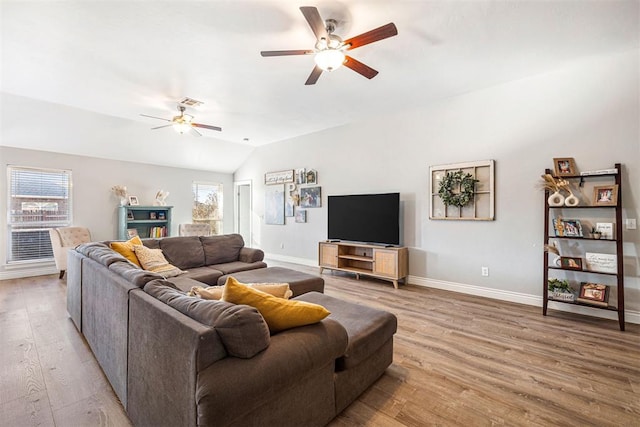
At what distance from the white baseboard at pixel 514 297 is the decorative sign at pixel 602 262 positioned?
55 cm

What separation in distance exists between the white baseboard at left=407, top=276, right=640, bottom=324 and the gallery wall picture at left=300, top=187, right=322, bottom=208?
7.88 ft

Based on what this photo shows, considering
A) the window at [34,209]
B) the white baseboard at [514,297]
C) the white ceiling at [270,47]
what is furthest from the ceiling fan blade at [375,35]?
the window at [34,209]

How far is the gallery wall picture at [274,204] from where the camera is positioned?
6.81 m

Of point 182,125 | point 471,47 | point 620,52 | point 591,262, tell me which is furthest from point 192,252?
point 620,52

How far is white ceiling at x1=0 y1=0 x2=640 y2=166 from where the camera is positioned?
7.79ft

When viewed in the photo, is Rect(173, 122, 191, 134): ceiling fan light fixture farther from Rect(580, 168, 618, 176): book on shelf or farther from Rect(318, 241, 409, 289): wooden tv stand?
Rect(580, 168, 618, 176): book on shelf

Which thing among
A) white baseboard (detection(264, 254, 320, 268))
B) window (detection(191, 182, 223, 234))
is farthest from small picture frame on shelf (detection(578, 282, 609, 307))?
window (detection(191, 182, 223, 234))

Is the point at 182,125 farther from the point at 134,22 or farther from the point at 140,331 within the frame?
the point at 140,331

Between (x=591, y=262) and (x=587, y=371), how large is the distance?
1455 mm

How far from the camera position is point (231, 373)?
1148 mm

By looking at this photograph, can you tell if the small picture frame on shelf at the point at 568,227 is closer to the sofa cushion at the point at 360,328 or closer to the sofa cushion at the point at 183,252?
the sofa cushion at the point at 360,328

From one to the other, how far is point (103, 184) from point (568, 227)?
7894mm

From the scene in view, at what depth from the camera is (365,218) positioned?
5.00 metres

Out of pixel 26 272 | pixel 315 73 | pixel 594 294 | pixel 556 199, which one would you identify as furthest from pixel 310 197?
pixel 26 272
